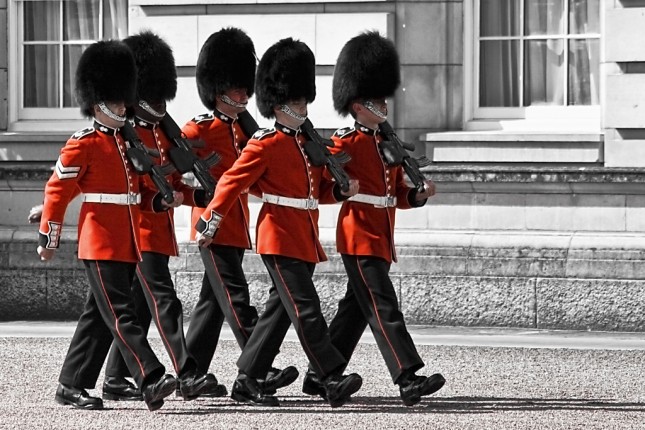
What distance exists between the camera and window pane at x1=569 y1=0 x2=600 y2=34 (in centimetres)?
1253

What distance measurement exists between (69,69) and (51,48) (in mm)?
207

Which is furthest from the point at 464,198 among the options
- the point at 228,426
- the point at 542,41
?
the point at 228,426

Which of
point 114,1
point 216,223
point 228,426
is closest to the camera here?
point 228,426

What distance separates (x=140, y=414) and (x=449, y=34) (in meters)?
5.14

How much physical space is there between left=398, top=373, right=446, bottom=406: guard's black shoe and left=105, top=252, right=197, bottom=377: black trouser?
3.36 feet

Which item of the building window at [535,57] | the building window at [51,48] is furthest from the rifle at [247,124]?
the building window at [51,48]

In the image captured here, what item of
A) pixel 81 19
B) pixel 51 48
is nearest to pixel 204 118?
pixel 81 19

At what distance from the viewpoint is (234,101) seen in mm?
9422

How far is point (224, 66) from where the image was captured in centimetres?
959

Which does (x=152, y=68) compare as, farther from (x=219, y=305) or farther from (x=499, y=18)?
(x=499, y=18)

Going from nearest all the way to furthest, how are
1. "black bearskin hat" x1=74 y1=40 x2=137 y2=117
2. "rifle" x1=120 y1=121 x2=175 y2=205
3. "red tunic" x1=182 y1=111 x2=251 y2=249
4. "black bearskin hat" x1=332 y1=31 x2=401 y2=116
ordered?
"rifle" x1=120 y1=121 x2=175 y2=205, "black bearskin hat" x1=74 y1=40 x2=137 y2=117, "black bearskin hat" x1=332 y1=31 x2=401 y2=116, "red tunic" x1=182 y1=111 x2=251 y2=249

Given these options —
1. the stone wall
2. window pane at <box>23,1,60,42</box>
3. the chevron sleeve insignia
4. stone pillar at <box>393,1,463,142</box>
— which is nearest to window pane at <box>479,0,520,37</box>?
stone pillar at <box>393,1,463,142</box>

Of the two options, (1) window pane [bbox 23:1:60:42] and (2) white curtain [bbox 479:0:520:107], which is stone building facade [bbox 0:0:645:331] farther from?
(1) window pane [bbox 23:1:60:42]

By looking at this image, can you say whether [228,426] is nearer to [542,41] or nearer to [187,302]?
[187,302]
